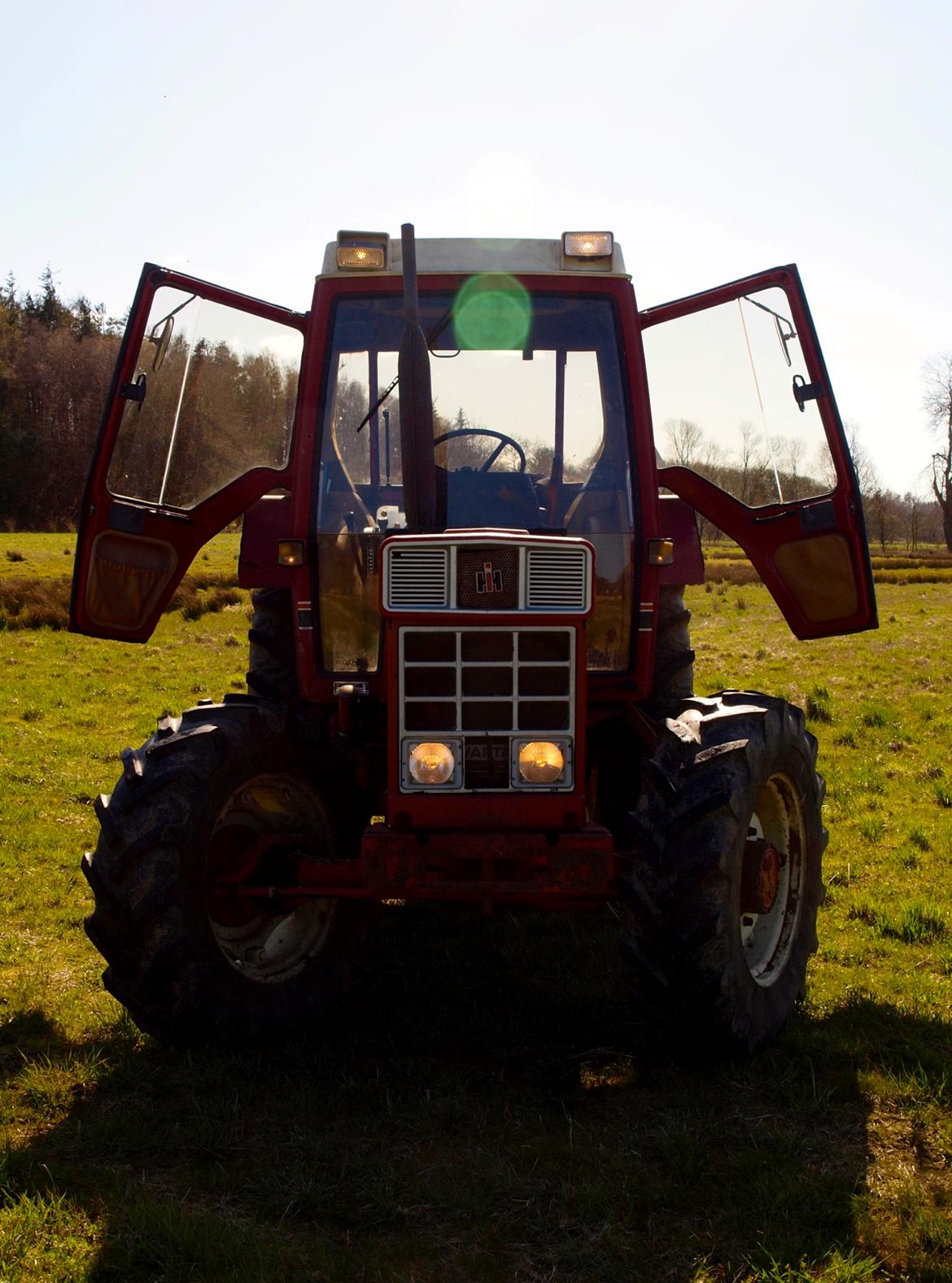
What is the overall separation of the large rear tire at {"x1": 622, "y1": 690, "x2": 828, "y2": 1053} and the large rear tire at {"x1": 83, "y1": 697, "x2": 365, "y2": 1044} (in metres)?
1.21

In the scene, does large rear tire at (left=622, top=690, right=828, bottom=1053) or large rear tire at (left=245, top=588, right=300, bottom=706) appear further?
large rear tire at (left=245, top=588, right=300, bottom=706)

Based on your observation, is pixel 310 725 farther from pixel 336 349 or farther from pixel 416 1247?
pixel 416 1247

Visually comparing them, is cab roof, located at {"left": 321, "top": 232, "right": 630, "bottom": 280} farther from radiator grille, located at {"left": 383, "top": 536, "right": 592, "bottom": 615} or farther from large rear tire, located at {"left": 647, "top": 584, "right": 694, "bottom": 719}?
large rear tire, located at {"left": 647, "top": 584, "right": 694, "bottom": 719}

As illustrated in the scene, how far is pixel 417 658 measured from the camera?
4.08 meters

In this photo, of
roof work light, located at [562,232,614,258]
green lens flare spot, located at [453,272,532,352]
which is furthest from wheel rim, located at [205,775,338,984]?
roof work light, located at [562,232,614,258]

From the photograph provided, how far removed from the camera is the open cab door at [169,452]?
4559 mm

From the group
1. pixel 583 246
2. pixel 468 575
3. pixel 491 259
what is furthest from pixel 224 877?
pixel 583 246

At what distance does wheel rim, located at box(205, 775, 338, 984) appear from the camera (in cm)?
434

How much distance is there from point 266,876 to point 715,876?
5.15 ft

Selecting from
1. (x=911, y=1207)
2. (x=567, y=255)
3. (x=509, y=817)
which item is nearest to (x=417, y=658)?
(x=509, y=817)

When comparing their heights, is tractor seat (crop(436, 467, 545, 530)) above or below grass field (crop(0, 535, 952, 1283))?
above

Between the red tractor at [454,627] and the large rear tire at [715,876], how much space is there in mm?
11

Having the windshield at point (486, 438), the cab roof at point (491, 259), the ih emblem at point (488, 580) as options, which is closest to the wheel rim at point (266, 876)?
the windshield at point (486, 438)

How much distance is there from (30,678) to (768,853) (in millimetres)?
10178
